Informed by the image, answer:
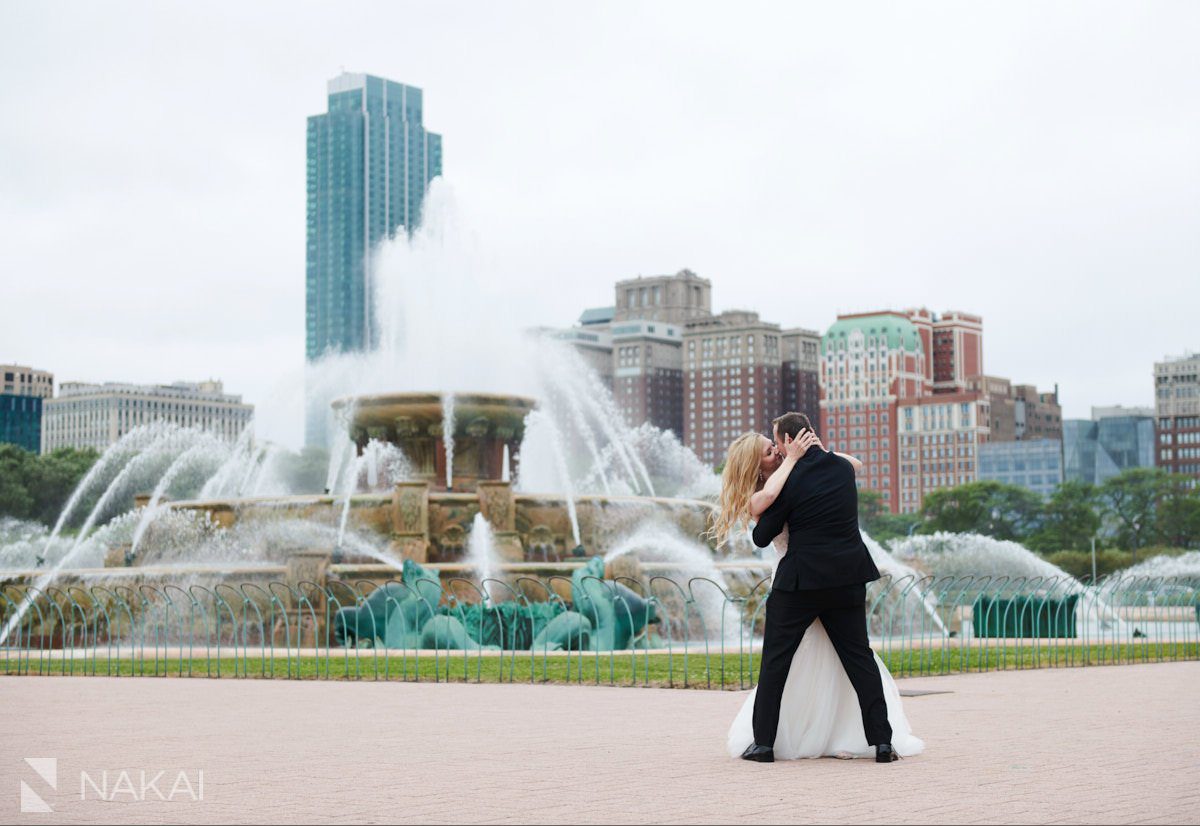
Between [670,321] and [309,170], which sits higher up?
[309,170]

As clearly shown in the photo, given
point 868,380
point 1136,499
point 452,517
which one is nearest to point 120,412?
point 868,380

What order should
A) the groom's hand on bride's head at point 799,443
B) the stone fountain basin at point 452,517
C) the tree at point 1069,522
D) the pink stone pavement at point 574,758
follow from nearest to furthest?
the pink stone pavement at point 574,758 → the groom's hand on bride's head at point 799,443 → the stone fountain basin at point 452,517 → the tree at point 1069,522

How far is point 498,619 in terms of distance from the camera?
20.9 m

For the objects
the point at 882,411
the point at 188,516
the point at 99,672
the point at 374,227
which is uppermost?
the point at 374,227

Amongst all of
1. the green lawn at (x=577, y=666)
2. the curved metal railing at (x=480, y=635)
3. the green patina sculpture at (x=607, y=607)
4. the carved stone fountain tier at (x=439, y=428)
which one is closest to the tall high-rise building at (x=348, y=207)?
the carved stone fountain tier at (x=439, y=428)

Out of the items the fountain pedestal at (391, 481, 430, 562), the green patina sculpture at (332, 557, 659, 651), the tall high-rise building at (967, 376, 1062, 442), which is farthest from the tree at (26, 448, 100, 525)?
the tall high-rise building at (967, 376, 1062, 442)

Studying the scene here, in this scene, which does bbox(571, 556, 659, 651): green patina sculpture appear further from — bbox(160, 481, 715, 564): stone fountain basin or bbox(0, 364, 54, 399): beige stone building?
bbox(0, 364, 54, 399): beige stone building

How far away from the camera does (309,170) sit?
7810 inches

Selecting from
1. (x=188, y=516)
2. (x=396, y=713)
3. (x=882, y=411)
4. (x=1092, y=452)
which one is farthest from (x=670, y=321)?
(x=396, y=713)

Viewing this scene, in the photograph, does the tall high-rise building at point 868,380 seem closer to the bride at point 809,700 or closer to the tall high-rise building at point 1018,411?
the tall high-rise building at point 1018,411

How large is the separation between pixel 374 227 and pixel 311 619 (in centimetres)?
17524

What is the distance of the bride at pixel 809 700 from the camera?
29.4 ft

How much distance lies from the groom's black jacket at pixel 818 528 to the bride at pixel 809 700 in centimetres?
7

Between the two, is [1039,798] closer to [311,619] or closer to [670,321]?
[311,619]
